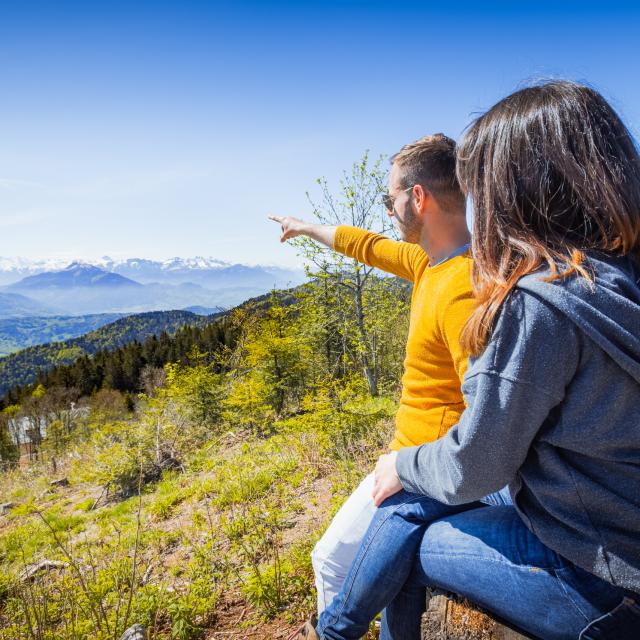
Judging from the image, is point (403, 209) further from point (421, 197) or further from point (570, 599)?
point (570, 599)

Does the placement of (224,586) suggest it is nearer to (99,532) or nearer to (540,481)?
(540,481)

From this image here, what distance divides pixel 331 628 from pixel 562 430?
3.53 ft

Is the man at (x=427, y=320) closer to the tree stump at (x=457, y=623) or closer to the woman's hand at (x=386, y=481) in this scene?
the woman's hand at (x=386, y=481)

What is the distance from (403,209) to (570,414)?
3.43 ft

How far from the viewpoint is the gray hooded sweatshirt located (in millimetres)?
889

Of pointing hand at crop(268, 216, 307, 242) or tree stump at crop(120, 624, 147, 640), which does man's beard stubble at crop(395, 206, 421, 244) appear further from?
tree stump at crop(120, 624, 147, 640)

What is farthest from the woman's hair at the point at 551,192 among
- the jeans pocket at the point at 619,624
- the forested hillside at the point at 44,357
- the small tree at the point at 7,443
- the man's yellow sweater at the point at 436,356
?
the forested hillside at the point at 44,357

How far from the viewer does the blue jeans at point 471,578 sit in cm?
104

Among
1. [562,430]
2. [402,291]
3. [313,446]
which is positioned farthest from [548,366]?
[402,291]

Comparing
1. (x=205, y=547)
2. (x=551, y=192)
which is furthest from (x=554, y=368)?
(x=205, y=547)

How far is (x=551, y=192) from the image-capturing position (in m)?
1.02

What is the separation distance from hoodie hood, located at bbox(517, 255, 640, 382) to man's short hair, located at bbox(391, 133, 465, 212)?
31.8 inches

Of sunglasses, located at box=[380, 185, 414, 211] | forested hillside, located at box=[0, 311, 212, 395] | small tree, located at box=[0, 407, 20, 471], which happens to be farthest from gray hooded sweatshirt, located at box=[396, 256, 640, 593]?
forested hillside, located at box=[0, 311, 212, 395]

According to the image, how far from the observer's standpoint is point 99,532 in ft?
24.8
